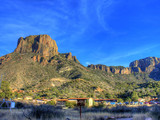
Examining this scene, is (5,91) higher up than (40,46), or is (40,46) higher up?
(40,46)

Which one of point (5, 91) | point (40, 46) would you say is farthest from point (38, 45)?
point (5, 91)

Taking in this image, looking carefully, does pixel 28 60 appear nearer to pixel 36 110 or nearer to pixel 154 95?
pixel 154 95

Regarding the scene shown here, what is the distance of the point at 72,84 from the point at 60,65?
32.6 metres

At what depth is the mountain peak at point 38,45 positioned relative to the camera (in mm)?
145250

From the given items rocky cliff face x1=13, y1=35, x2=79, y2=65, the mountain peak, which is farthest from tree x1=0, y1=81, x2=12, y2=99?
the mountain peak

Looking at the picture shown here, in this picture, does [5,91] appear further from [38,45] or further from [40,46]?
[38,45]

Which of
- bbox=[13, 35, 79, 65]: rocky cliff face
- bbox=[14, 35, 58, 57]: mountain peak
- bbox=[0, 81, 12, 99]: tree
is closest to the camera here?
bbox=[0, 81, 12, 99]: tree

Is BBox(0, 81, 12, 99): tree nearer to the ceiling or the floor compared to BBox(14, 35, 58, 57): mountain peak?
nearer to the floor

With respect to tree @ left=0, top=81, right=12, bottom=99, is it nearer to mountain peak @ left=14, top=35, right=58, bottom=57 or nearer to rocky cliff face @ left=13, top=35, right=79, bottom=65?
rocky cliff face @ left=13, top=35, right=79, bottom=65

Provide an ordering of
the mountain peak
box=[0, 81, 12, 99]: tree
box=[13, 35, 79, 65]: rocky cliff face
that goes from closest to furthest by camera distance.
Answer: box=[0, 81, 12, 99]: tree, box=[13, 35, 79, 65]: rocky cliff face, the mountain peak

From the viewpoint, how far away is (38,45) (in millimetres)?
150625

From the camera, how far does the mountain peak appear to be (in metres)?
145

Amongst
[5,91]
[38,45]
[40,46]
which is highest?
[38,45]

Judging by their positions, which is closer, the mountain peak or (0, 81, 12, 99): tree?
(0, 81, 12, 99): tree
